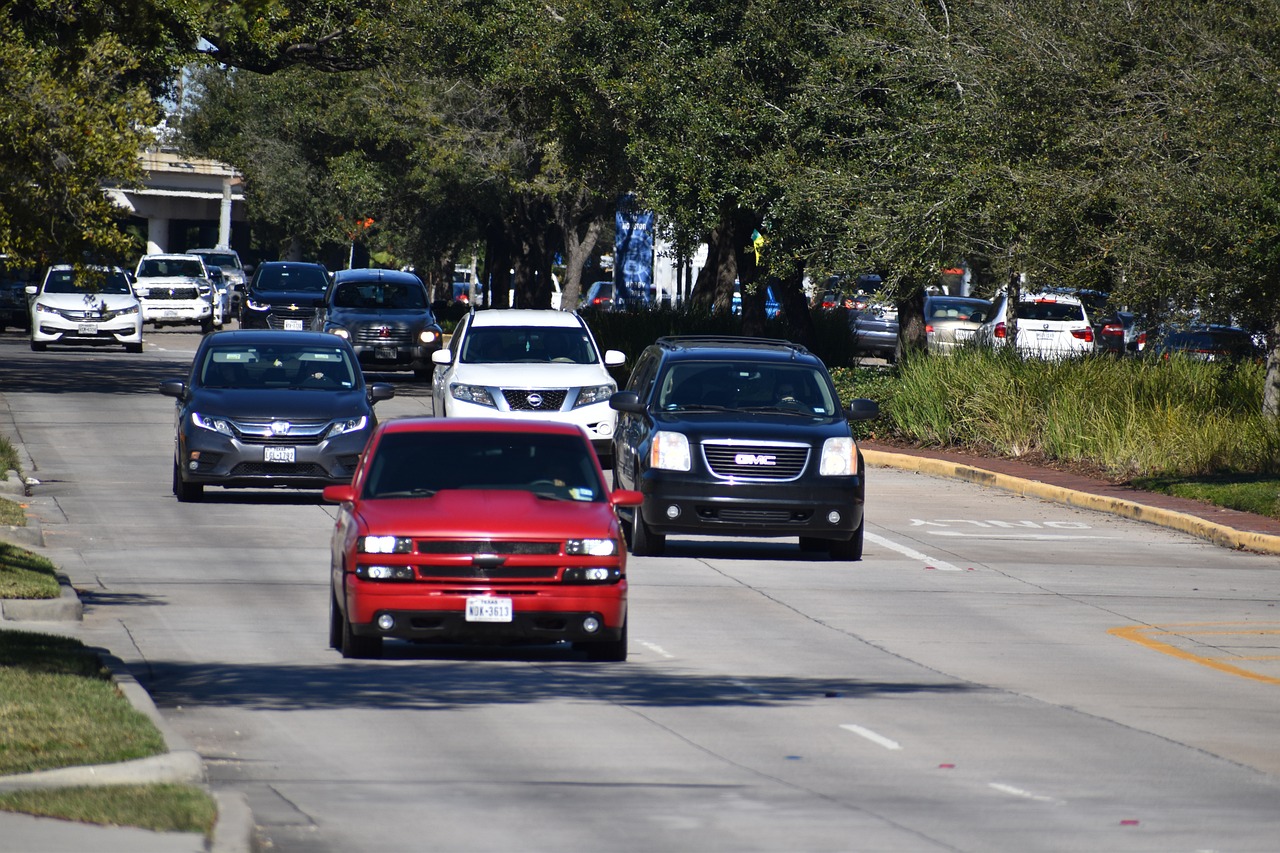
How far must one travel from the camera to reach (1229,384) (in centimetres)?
2584

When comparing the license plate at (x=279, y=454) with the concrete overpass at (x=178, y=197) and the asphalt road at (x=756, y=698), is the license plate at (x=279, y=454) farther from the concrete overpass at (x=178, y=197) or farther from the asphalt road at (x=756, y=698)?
the concrete overpass at (x=178, y=197)

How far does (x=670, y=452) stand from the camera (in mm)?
16812

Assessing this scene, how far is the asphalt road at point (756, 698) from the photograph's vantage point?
8.02 m

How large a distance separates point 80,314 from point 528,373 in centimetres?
2106

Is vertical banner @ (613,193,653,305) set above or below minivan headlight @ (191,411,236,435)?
above

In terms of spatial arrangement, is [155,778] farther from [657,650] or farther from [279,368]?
[279,368]

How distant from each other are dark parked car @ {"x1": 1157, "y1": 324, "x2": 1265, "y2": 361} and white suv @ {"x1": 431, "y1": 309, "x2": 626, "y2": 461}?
7877mm

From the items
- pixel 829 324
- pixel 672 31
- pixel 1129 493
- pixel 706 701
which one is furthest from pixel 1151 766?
pixel 829 324

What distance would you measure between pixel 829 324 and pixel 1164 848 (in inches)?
1229

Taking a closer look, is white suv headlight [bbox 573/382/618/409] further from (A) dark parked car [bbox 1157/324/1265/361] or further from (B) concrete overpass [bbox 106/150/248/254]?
(B) concrete overpass [bbox 106/150/248/254]

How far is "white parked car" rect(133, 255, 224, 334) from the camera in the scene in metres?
51.2

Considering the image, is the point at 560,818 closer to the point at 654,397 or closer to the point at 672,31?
the point at 654,397

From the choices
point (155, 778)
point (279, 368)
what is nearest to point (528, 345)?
point (279, 368)

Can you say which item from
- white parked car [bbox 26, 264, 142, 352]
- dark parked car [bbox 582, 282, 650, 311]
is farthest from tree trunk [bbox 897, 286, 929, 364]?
dark parked car [bbox 582, 282, 650, 311]
